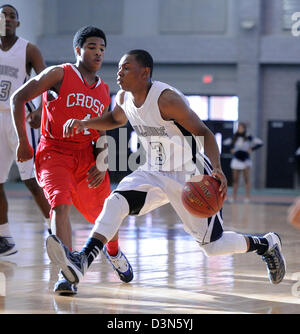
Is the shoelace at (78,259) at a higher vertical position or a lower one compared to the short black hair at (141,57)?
lower

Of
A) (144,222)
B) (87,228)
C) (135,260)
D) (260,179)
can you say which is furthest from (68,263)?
(260,179)

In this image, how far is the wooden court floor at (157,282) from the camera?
5.04 meters

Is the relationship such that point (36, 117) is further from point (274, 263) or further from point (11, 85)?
point (274, 263)

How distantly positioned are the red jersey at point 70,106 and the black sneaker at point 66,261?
1.18m

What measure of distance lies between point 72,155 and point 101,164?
8.9 inches

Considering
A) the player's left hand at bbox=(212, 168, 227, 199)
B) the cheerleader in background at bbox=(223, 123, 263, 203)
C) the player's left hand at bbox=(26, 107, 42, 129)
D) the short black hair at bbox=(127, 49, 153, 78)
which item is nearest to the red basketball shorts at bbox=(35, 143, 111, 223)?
the player's left hand at bbox=(26, 107, 42, 129)

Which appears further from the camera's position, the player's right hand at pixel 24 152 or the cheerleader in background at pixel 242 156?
the cheerleader in background at pixel 242 156

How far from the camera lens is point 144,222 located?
12.1 m

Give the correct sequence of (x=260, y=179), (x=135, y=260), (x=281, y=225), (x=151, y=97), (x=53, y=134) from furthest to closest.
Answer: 1. (x=260, y=179)
2. (x=281, y=225)
3. (x=135, y=260)
4. (x=53, y=134)
5. (x=151, y=97)

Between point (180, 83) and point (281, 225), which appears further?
point (180, 83)

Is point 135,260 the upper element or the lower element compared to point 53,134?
lower

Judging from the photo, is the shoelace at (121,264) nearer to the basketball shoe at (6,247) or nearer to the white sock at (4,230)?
the basketball shoe at (6,247)

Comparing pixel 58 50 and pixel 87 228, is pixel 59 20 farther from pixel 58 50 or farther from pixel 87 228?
pixel 87 228

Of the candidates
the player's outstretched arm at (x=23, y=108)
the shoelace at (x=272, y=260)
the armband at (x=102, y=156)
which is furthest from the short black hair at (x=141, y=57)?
the shoelace at (x=272, y=260)
